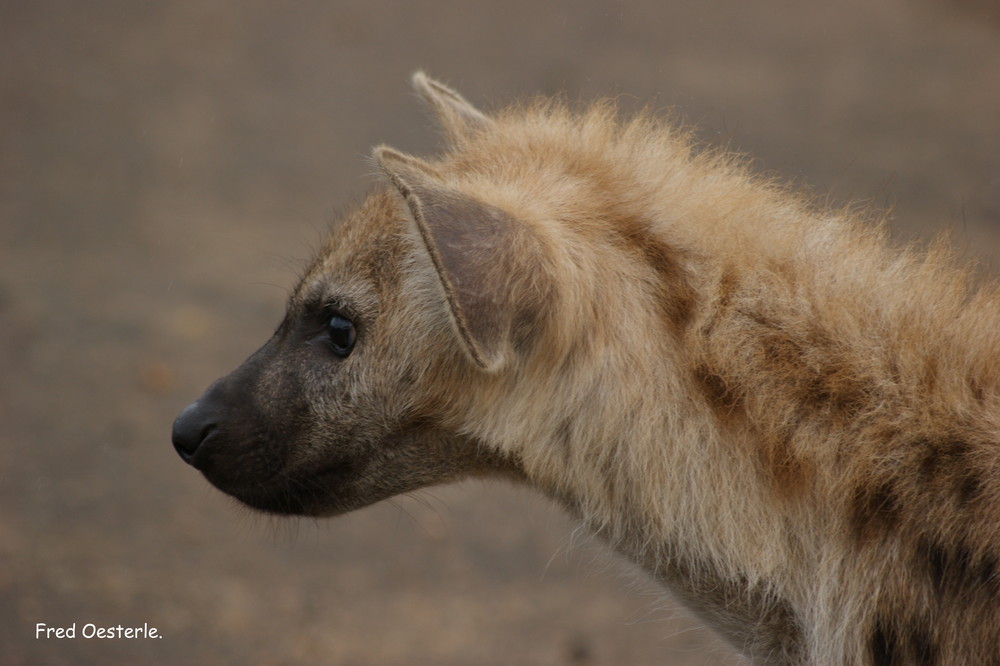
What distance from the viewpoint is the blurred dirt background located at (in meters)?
3.38

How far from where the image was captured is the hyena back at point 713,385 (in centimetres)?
156

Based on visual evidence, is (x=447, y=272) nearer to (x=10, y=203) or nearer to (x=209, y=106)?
(x=10, y=203)

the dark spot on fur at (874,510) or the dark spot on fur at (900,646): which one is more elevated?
the dark spot on fur at (874,510)

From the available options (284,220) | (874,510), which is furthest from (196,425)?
(284,220)

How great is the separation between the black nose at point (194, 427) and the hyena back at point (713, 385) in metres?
0.27

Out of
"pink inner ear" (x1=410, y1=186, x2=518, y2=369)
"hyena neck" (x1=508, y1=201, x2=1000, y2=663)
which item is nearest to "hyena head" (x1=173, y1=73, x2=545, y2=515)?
"pink inner ear" (x1=410, y1=186, x2=518, y2=369)

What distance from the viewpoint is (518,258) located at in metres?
1.56

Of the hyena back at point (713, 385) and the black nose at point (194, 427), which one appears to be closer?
the hyena back at point (713, 385)

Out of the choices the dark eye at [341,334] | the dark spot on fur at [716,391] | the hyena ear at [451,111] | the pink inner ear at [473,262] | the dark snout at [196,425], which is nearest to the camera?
the pink inner ear at [473,262]

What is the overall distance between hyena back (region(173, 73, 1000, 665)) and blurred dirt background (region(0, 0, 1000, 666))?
34 cm

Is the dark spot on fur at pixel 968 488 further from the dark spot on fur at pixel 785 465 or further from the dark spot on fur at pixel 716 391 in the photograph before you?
the dark spot on fur at pixel 716 391

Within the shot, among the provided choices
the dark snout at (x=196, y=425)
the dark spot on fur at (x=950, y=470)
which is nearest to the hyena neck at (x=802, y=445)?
the dark spot on fur at (x=950, y=470)

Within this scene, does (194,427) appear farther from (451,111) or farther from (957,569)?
(957,569)

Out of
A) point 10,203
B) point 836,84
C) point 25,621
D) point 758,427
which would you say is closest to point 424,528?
point 25,621
